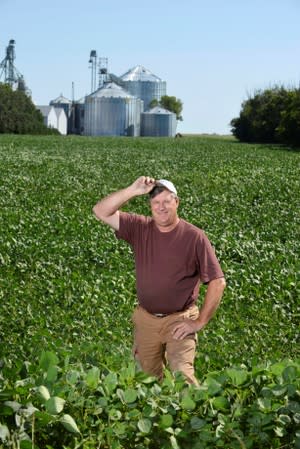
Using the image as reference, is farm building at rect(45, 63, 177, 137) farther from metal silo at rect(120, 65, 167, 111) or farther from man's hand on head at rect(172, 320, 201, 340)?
man's hand on head at rect(172, 320, 201, 340)

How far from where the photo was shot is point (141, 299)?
596 centimetres

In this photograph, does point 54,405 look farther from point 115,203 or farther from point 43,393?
point 115,203

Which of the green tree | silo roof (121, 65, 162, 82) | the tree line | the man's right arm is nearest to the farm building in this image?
silo roof (121, 65, 162, 82)

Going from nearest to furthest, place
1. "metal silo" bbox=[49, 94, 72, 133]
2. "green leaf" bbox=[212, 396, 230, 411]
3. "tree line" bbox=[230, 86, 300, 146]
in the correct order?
"green leaf" bbox=[212, 396, 230, 411] < "tree line" bbox=[230, 86, 300, 146] < "metal silo" bbox=[49, 94, 72, 133]

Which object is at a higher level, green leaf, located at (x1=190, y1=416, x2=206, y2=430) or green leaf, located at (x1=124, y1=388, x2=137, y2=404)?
green leaf, located at (x1=124, y1=388, x2=137, y2=404)

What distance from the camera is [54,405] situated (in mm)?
4520

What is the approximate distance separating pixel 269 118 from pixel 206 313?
8922 centimetres

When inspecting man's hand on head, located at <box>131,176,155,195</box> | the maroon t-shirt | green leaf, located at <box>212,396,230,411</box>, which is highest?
man's hand on head, located at <box>131,176,155,195</box>

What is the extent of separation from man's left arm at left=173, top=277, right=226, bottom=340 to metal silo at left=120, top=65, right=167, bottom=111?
168665 mm

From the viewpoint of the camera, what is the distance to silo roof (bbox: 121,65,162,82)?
175 m

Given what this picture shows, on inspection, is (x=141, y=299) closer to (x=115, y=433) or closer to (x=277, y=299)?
(x=115, y=433)

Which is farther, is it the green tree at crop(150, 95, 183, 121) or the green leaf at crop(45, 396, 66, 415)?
the green tree at crop(150, 95, 183, 121)

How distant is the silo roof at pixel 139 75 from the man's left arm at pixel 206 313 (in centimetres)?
17044

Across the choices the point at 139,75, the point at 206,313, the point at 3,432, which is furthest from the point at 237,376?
Answer: the point at 139,75
